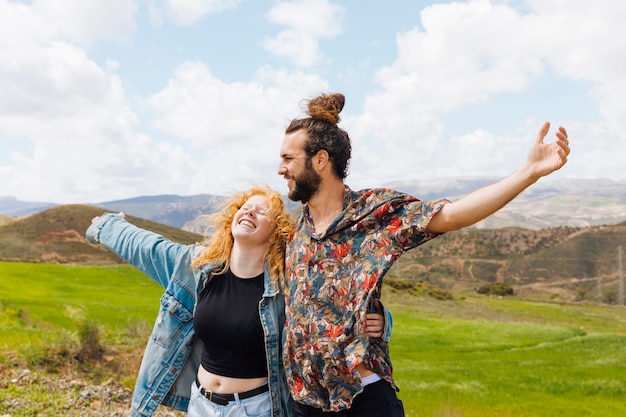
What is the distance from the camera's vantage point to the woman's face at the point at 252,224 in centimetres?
352

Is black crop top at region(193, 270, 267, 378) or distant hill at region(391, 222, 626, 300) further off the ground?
black crop top at region(193, 270, 267, 378)

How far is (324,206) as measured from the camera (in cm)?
329

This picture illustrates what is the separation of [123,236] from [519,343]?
77.7ft

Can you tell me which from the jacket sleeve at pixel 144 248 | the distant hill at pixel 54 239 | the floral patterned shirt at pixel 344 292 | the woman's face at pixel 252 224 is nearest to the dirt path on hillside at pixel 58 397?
the jacket sleeve at pixel 144 248

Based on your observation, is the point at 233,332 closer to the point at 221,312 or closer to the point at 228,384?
the point at 221,312

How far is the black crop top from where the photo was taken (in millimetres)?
3436

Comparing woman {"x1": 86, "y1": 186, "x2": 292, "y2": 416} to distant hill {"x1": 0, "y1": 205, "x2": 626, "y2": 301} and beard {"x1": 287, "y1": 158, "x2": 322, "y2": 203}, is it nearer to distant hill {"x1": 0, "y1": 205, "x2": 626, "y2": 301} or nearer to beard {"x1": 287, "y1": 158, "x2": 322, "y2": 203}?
beard {"x1": 287, "y1": 158, "x2": 322, "y2": 203}

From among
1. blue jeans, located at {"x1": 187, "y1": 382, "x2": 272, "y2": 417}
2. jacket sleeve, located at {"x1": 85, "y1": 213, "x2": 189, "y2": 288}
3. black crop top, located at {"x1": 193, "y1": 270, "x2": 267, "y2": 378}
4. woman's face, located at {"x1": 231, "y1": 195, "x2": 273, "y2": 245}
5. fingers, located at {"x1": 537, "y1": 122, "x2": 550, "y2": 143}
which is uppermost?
fingers, located at {"x1": 537, "y1": 122, "x2": 550, "y2": 143}

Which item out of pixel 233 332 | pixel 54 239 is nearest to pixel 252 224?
pixel 233 332

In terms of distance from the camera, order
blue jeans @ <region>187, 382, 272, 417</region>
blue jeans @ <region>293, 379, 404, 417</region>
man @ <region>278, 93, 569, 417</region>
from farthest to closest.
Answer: blue jeans @ <region>187, 382, 272, 417</region>, blue jeans @ <region>293, 379, 404, 417</region>, man @ <region>278, 93, 569, 417</region>

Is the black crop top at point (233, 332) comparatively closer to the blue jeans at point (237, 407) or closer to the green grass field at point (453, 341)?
the blue jeans at point (237, 407)

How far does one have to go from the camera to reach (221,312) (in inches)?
137

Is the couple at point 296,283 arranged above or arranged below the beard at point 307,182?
below

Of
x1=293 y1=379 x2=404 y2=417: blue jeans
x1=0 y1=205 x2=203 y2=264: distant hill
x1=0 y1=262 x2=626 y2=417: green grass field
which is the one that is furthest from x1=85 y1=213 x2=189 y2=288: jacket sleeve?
x1=0 y1=205 x2=203 y2=264: distant hill
